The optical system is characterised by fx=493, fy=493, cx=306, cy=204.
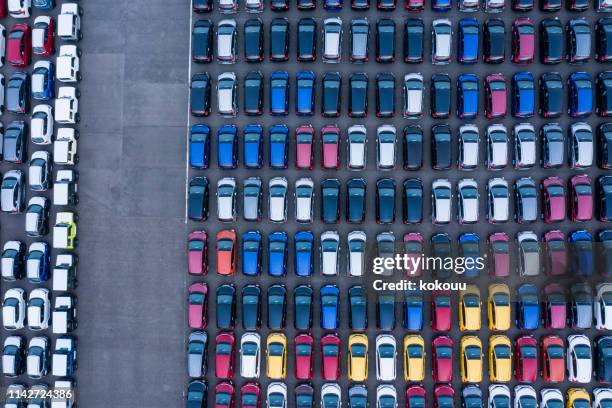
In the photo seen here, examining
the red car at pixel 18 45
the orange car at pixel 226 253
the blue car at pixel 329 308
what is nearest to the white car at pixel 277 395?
the blue car at pixel 329 308

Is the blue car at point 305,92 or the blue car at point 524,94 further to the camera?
the blue car at point 305,92

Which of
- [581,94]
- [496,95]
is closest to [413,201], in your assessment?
[496,95]

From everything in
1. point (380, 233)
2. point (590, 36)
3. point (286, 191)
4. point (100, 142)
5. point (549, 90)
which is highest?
point (590, 36)

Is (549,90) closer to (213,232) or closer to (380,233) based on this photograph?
(380,233)

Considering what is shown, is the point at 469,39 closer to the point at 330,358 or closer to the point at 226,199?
the point at 226,199

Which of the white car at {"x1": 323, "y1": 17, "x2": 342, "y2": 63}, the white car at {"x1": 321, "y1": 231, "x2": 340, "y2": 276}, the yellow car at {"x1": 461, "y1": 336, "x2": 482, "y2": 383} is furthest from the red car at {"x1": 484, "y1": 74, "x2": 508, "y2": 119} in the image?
the yellow car at {"x1": 461, "y1": 336, "x2": 482, "y2": 383}

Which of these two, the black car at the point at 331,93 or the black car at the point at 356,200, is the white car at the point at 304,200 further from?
the black car at the point at 331,93

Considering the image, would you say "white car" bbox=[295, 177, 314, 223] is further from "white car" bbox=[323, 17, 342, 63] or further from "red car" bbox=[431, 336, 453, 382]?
"red car" bbox=[431, 336, 453, 382]

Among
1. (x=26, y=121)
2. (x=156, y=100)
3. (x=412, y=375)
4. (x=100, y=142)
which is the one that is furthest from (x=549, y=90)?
(x=26, y=121)
